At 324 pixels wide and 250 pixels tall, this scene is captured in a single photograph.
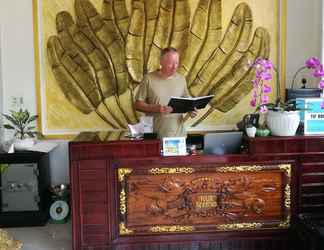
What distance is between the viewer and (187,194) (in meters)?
3.43

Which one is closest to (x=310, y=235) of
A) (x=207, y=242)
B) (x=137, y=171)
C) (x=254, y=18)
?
(x=207, y=242)

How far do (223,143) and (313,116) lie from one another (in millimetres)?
745

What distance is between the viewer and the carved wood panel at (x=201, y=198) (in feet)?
11.2

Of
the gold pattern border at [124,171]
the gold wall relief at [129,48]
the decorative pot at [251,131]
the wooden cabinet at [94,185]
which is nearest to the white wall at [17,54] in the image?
the gold wall relief at [129,48]

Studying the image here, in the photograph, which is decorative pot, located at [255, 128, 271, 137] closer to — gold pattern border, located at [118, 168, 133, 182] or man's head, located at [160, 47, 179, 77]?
man's head, located at [160, 47, 179, 77]

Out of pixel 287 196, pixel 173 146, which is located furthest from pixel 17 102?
pixel 287 196

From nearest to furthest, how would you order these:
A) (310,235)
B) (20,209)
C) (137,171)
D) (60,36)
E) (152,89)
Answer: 1. (310,235)
2. (137,171)
3. (152,89)
4. (20,209)
5. (60,36)

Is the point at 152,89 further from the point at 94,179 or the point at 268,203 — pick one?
the point at 268,203

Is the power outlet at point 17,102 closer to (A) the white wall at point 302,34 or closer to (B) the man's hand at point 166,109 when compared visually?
(B) the man's hand at point 166,109

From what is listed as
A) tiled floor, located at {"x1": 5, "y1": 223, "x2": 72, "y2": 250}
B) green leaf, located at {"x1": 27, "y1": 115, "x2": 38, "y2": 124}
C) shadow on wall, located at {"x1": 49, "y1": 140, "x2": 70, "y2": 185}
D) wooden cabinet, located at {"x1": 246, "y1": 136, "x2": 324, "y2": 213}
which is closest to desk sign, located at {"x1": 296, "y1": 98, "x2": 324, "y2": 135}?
wooden cabinet, located at {"x1": 246, "y1": 136, "x2": 324, "y2": 213}

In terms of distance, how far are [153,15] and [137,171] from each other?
2.00 m

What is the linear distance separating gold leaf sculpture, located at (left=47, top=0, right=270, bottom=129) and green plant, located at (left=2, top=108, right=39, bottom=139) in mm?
469

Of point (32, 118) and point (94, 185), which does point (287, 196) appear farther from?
point (32, 118)

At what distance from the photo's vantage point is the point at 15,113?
4.55 meters
